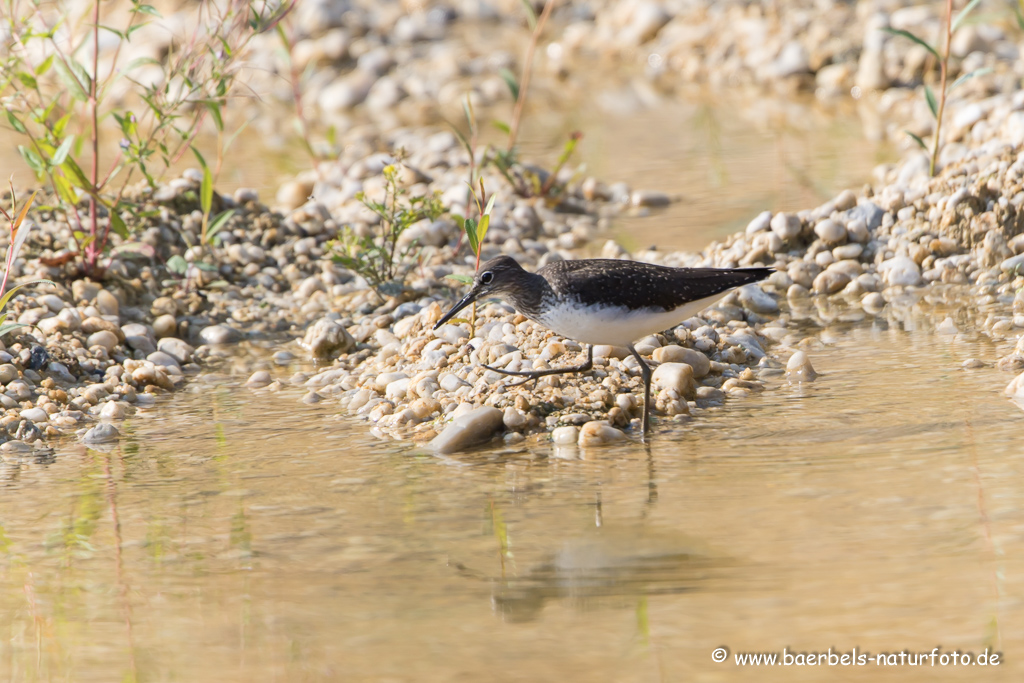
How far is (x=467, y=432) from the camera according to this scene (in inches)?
210

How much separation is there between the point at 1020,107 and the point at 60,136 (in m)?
7.14

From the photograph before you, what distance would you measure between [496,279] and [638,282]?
73 cm

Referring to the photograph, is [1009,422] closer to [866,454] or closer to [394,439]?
[866,454]

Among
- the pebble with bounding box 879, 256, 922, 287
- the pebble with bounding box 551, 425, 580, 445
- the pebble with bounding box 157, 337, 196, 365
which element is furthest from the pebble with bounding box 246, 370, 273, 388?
the pebble with bounding box 879, 256, 922, 287

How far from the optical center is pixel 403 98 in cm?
1484

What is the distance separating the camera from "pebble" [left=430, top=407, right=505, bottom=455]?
5.32 m

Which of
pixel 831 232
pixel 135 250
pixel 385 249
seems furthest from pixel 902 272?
pixel 135 250

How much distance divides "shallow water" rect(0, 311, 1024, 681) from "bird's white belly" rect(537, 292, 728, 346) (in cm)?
49

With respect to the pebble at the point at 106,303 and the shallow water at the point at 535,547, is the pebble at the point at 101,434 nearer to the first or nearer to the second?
the shallow water at the point at 535,547

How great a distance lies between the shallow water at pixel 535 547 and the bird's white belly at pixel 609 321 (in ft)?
1.61

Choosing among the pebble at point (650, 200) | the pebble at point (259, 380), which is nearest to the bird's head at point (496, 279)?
the pebble at point (259, 380)

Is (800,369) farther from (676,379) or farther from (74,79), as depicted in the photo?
(74,79)

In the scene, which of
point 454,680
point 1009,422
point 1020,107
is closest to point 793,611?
point 454,680

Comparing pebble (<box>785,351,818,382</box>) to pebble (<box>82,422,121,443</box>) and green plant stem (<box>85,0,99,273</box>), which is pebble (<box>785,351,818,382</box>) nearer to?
pebble (<box>82,422,121,443</box>)
